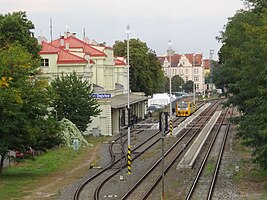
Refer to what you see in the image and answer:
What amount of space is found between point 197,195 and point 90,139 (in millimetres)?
30593

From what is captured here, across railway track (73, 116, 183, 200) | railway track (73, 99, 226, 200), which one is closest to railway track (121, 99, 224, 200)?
railway track (73, 99, 226, 200)

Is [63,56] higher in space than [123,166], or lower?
higher

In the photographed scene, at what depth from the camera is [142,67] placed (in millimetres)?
88875

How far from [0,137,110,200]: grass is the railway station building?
10.7m

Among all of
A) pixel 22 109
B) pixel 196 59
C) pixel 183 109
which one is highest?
pixel 196 59

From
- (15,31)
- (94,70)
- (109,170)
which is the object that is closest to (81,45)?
(94,70)

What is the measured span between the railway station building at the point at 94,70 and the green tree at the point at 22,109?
815 inches

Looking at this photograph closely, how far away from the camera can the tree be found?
5138cm

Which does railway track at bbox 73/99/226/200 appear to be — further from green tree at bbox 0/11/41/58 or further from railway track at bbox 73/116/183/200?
green tree at bbox 0/11/41/58

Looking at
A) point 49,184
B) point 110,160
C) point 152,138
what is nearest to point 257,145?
point 49,184

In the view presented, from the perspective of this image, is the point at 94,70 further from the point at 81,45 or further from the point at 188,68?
the point at 188,68

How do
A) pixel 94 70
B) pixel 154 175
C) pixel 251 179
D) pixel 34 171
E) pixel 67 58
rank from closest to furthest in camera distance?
1. pixel 251 179
2. pixel 154 175
3. pixel 34 171
4. pixel 67 58
5. pixel 94 70

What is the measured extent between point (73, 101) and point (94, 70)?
17728 millimetres

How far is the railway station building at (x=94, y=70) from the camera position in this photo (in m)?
59.3
